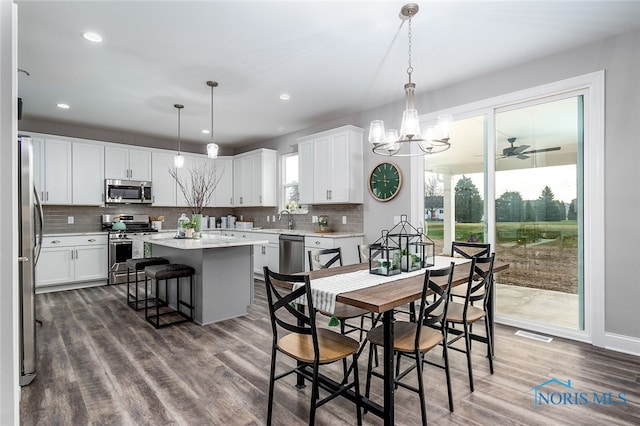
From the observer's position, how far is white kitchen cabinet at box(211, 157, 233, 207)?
6.97 meters

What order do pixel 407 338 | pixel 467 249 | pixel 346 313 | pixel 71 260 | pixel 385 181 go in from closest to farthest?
pixel 407 338
pixel 346 313
pixel 467 249
pixel 385 181
pixel 71 260

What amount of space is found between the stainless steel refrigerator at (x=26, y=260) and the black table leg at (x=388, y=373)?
2.52 metres

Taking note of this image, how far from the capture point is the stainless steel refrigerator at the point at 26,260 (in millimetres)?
2322

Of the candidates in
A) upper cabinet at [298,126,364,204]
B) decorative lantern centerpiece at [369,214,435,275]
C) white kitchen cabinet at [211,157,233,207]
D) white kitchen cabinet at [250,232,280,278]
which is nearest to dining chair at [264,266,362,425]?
decorative lantern centerpiece at [369,214,435,275]

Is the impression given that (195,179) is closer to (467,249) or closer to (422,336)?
(467,249)

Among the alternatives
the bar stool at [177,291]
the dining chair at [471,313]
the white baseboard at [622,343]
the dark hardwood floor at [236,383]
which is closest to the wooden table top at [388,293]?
the dining chair at [471,313]

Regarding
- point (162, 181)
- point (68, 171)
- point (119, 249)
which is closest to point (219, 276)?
point (119, 249)

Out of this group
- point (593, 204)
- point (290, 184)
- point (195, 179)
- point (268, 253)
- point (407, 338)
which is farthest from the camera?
point (195, 179)

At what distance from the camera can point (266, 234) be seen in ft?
19.0

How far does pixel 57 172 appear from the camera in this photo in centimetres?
516

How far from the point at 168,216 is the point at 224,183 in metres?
1.32

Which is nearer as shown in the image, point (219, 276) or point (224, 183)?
point (219, 276)

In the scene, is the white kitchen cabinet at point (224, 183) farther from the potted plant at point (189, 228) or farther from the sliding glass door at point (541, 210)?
the sliding glass door at point (541, 210)

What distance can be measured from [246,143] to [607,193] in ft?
19.8
